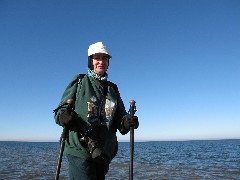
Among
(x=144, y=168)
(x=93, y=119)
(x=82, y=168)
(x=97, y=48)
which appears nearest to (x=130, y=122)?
(x=93, y=119)

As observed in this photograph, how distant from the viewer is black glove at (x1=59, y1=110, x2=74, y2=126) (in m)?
3.36

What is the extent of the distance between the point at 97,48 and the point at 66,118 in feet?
4.05

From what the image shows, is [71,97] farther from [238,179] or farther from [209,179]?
[238,179]

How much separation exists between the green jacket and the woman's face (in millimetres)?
187

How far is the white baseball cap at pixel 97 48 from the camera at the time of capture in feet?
13.3

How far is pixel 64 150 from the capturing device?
3707 mm

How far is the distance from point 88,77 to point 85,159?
3.82 ft

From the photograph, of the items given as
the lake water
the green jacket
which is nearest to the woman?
the green jacket

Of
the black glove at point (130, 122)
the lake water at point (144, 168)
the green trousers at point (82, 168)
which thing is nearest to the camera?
the green trousers at point (82, 168)

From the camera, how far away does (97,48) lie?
4.05 metres

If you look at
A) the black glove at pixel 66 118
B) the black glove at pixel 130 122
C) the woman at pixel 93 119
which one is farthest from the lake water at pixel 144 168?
the black glove at pixel 66 118

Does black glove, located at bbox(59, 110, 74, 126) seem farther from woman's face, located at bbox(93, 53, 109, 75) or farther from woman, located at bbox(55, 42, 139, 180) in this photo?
woman's face, located at bbox(93, 53, 109, 75)

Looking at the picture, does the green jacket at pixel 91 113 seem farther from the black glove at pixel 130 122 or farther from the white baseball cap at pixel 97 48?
the white baseball cap at pixel 97 48

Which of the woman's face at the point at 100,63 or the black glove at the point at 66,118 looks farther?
the woman's face at the point at 100,63
